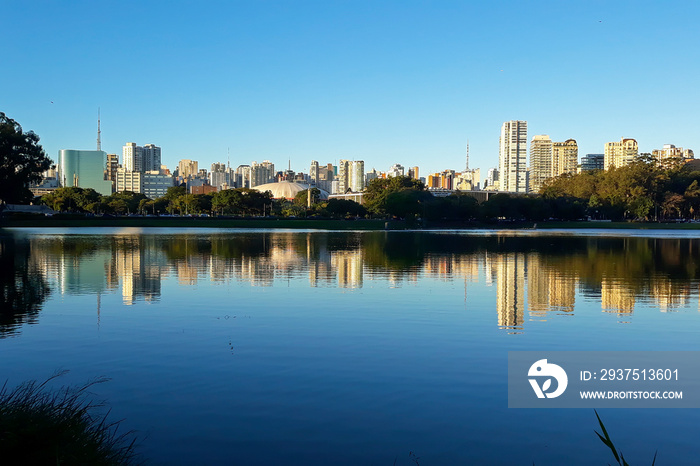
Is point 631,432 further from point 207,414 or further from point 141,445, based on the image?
point 141,445

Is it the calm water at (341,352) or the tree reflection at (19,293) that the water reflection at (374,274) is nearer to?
the tree reflection at (19,293)

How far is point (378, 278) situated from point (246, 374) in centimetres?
1523

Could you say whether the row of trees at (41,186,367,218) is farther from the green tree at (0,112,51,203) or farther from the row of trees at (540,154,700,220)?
the green tree at (0,112,51,203)

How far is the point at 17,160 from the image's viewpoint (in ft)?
258

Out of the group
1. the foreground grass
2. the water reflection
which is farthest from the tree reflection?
the foreground grass

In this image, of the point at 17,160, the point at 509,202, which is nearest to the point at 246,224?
the point at 17,160

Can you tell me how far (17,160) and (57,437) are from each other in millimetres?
82692

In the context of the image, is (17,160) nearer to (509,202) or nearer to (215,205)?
(215,205)

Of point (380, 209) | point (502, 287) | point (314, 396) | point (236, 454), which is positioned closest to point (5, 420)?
point (236, 454)

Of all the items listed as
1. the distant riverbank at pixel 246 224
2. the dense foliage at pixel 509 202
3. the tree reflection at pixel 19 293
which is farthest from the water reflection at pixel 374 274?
the dense foliage at pixel 509 202

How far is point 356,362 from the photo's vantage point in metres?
11.4

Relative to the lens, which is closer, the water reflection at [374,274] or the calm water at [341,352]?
the calm water at [341,352]

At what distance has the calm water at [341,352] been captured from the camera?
25.0ft

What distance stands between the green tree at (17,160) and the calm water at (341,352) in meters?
59.2
